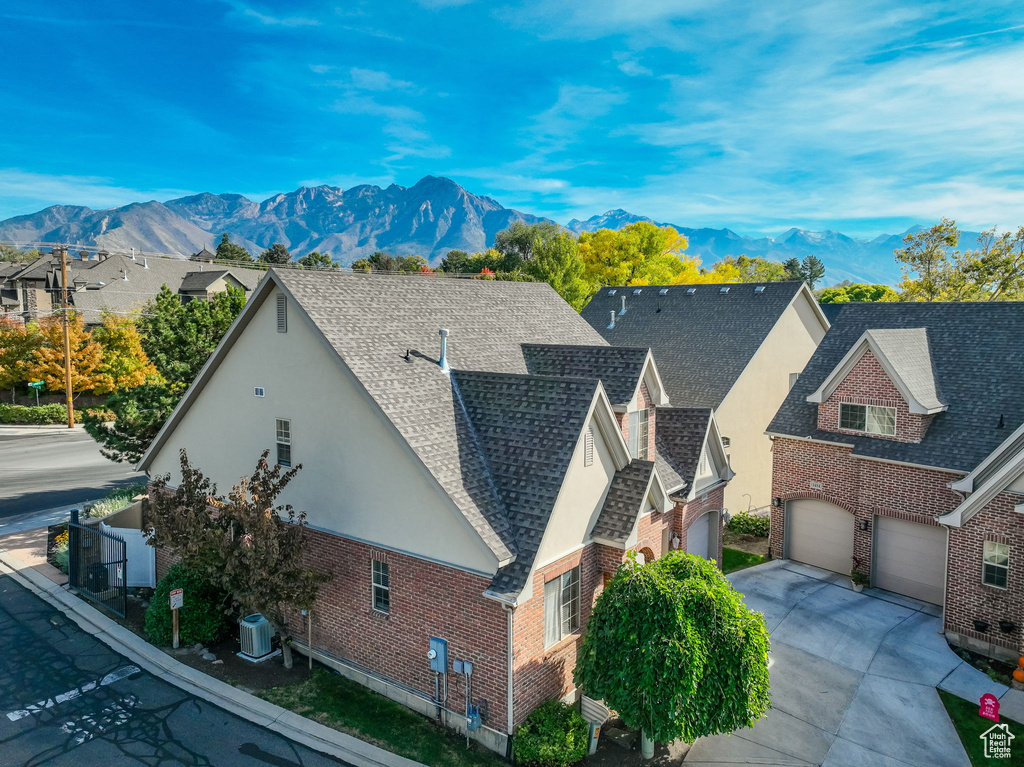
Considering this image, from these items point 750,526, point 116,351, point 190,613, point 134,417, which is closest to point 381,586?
point 190,613

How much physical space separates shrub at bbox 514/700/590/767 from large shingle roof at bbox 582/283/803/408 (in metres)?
16.3

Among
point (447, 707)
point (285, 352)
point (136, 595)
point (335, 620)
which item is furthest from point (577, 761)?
point (136, 595)

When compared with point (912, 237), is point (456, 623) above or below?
below

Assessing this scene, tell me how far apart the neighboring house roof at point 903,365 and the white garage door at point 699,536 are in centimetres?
611

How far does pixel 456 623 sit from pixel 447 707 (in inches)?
80.3

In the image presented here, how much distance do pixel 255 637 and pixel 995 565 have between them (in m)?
19.3

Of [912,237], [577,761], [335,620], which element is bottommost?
[577,761]

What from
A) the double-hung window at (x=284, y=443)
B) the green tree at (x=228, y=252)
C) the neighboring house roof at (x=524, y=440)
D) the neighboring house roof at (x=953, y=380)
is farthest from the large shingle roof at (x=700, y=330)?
the green tree at (x=228, y=252)

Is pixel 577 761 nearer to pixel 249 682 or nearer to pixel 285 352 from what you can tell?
pixel 249 682

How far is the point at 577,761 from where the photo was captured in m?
12.3

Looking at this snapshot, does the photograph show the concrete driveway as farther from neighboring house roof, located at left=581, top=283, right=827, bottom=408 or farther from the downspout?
neighboring house roof, located at left=581, top=283, right=827, bottom=408

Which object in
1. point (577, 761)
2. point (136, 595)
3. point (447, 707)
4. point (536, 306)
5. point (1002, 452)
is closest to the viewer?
point (577, 761)

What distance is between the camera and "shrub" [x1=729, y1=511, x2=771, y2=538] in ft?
84.2

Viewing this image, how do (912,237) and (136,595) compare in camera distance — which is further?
(912,237)
